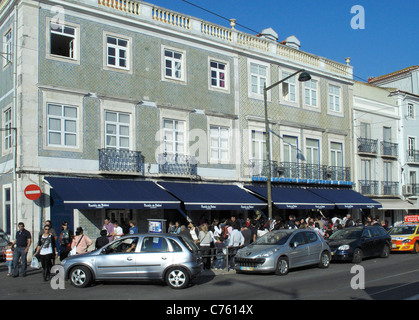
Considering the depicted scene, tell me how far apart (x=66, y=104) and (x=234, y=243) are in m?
8.93

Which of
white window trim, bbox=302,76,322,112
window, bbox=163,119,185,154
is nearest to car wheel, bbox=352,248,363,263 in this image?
window, bbox=163,119,185,154

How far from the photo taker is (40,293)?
13.2 metres

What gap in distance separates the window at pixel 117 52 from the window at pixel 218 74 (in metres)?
5.08

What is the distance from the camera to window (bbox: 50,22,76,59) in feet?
68.4

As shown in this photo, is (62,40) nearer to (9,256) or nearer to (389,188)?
(9,256)

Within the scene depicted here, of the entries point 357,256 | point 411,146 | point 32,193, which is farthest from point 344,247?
point 411,146

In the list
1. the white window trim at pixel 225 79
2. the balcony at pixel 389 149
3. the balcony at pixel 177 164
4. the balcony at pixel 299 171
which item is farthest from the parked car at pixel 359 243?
the balcony at pixel 389 149

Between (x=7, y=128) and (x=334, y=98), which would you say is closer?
(x=7, y=128)

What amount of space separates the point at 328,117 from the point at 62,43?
17.8m

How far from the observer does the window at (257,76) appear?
28139 mm

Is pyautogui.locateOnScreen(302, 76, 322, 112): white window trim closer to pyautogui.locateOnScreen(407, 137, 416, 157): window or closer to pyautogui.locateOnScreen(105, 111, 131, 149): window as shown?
pyautogui.locateOnScreen(407, 137, 416, 157): window

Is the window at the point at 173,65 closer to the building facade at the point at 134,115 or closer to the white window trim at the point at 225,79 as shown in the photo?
the building facade at the point at 134,115

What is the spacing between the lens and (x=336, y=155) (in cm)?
3294
